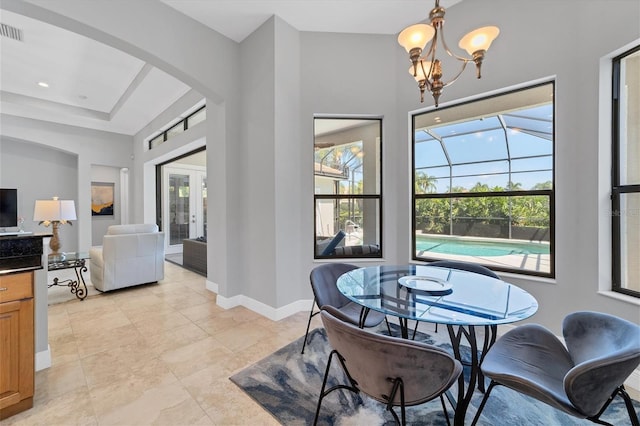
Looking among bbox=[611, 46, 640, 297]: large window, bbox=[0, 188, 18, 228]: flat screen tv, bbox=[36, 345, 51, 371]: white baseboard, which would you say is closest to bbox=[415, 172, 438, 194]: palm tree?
bbox=[611, 46, 640, 297]: large window

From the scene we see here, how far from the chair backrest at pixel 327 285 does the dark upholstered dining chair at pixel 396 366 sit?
951 millimetres

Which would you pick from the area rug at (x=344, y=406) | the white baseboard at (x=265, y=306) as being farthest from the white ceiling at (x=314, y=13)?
the area rug at (x=344, y=406)

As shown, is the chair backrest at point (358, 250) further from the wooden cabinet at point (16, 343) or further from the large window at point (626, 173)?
the wooden cabinet at point (16, 343)

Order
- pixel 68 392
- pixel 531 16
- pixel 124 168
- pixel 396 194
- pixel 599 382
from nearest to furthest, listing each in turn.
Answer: pixel 599 382, pixel 68 392, pixel 531 16, pixel 396 194, pixel 124 168

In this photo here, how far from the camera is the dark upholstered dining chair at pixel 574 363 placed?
3.69 ft

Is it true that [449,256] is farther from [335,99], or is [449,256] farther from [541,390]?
[335,99]

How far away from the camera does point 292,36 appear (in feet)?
10.6

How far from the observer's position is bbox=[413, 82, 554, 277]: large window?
2.62 metres

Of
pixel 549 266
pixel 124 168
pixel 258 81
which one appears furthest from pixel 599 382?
pixel 124 168

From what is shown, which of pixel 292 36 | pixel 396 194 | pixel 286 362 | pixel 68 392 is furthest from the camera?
pixel 396 194

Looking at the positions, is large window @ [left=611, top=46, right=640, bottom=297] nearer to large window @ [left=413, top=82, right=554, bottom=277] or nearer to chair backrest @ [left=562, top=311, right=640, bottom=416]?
large window @ [left=413, top=82, right=554, bottom=277]

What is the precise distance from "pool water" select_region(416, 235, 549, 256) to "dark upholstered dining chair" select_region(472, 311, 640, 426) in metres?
1.32

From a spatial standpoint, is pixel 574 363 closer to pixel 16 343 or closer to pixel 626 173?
pixel 626 173

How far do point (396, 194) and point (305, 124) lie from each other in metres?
1.44
